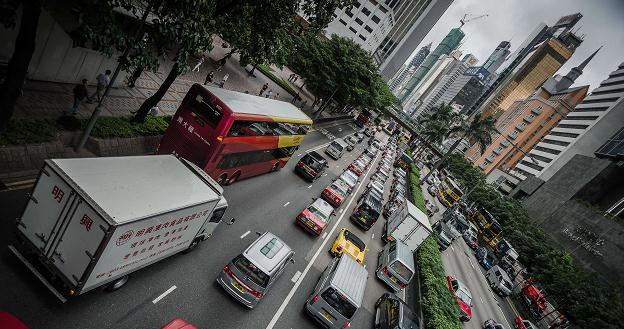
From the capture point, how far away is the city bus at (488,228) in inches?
1845

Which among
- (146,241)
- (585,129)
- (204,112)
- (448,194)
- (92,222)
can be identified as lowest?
(146,241)

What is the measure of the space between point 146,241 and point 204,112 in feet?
23.8

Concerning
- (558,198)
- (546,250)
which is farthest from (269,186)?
(558,198)

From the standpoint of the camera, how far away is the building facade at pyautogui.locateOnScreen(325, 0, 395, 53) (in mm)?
→ 101750

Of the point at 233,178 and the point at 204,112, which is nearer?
the point at 204,112

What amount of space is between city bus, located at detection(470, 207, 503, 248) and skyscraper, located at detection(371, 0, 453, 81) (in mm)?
76868

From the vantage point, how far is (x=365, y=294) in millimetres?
18406

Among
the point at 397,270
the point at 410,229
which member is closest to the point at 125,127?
the point at 397,270

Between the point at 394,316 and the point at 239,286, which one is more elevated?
the point at 394,316

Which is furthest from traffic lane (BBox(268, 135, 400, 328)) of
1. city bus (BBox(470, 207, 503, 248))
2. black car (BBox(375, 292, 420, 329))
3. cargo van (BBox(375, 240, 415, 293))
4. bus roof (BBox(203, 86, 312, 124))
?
city bus (BBox(470, 207, 503, 248))

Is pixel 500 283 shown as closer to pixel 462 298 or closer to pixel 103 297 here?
pixel 462 298

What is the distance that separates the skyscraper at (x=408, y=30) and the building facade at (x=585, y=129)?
5453 centimetres

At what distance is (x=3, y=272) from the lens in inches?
332

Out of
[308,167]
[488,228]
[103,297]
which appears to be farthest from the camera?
[488,228]
